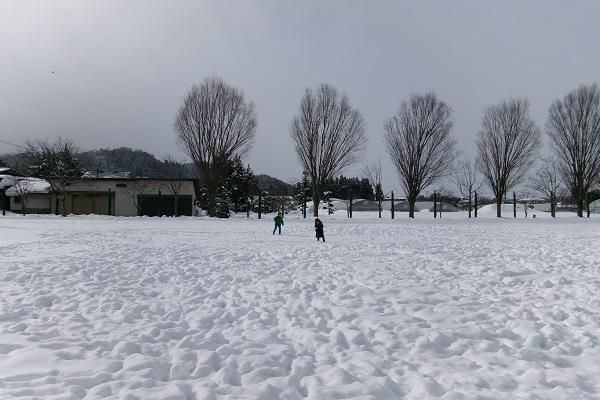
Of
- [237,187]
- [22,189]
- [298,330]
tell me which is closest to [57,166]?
[22,189]

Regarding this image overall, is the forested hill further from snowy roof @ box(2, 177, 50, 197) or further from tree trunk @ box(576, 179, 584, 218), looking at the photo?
tree trunk @ box(576, 179, 584, 218)

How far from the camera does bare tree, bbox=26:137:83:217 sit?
133ft

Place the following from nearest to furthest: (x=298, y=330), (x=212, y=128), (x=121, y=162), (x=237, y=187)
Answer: (x=298, y=330), (x=212, y=128), (x=237, y=187), (x=121, y=162)

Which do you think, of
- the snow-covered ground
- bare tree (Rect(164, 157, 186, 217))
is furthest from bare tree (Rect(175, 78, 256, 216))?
the snow-covered ground

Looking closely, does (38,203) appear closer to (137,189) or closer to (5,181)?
(5,181)

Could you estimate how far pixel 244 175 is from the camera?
2569 inches

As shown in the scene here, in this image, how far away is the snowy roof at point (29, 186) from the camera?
4436 centimetres

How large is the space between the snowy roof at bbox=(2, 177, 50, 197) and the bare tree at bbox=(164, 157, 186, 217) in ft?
45.5

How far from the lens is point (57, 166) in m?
41.2

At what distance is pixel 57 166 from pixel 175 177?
13270mm

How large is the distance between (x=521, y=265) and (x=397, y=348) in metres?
6.48

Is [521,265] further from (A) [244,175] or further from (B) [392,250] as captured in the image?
(A) [244,175]

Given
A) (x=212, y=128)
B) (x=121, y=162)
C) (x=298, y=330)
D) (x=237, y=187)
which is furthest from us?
(x=121, y=162)

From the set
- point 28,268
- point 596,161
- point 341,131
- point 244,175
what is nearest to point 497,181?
point 596,161
